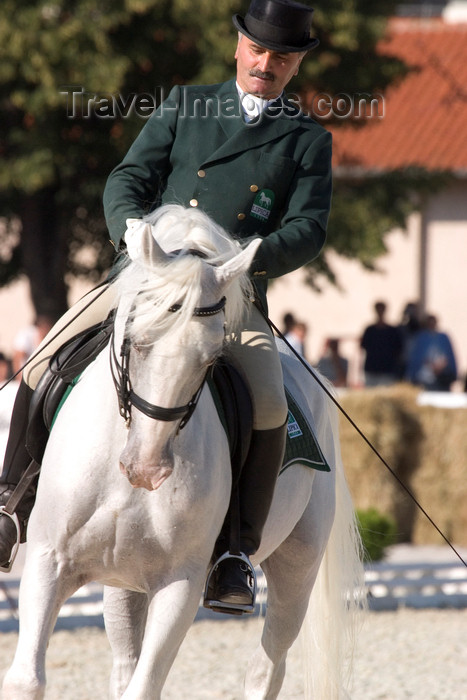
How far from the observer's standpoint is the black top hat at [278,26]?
4621mm

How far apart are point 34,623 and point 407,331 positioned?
1303 centimetres

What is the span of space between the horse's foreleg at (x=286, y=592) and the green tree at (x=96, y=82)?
29.1 ft

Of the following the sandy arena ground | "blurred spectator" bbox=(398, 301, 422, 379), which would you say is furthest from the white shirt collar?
"blurred spectator" bbox=(398, 301, 422, 379)

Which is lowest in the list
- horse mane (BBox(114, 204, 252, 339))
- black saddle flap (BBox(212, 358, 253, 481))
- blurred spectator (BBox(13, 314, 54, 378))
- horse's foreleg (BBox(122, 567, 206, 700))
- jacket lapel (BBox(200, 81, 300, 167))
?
blurred spectator (BBox(13, 314, 54, 378))

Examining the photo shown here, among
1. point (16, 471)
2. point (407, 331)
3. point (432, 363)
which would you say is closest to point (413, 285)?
point (407, 331)

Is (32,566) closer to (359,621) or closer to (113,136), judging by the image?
(359,621)

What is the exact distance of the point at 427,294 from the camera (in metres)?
24.2

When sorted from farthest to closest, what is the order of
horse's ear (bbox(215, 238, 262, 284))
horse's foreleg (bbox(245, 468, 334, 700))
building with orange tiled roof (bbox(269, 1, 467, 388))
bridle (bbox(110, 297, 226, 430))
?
building with orange tiled roof (bbox(269, 1, 467, 388)), horse's foreleg (bbox(245, 468, 334, 700)), horse's ear (bbox(215, 238, 262, 284)), bridle (bbox(110, 297, 226, 430))

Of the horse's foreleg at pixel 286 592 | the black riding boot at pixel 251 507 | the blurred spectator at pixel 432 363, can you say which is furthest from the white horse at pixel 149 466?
the blurred spectator at pixel 432 363

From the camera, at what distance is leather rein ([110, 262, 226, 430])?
3.69 m

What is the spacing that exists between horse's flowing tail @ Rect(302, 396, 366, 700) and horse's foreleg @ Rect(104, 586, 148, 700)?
1.32 m

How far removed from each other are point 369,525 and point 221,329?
6.75 metres

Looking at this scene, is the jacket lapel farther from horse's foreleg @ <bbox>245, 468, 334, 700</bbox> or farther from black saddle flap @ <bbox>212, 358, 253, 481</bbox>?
horse's foreleg @ <bbox>245, 468, 334, 700</bbox>

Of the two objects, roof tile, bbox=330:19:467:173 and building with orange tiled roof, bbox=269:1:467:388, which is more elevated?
roof tile, bbox=330:19:467:173
